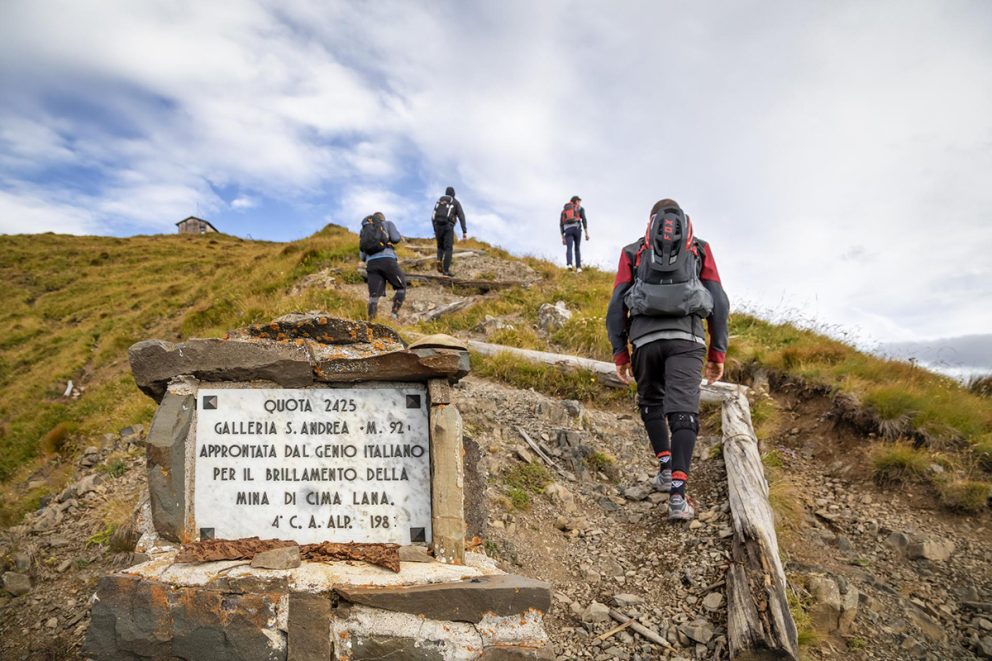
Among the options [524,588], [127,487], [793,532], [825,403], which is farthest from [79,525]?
[825,403]

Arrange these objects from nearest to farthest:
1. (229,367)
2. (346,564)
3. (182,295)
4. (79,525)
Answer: (346,564), (229,367), (79,525), (182,295)

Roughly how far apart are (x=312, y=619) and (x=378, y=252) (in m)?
7.02

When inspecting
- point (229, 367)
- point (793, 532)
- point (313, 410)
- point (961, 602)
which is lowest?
point (961, 602)

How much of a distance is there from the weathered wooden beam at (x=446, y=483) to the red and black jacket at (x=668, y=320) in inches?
67.7

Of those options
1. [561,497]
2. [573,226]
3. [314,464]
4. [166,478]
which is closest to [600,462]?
[561,497]

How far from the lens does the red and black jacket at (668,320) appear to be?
4.01m

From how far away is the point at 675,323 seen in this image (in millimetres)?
4000

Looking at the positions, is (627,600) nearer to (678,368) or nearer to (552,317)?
(678,368)

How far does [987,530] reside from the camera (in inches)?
171

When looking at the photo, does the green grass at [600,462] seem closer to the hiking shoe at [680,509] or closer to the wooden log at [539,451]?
the wooden log at [539,451]

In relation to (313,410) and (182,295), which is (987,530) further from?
(182,295)

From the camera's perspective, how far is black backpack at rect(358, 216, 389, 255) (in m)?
8.90

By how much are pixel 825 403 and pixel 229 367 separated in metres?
6.30

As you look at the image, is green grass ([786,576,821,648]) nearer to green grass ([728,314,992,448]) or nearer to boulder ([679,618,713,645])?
boulder ([679,618,713,645])
